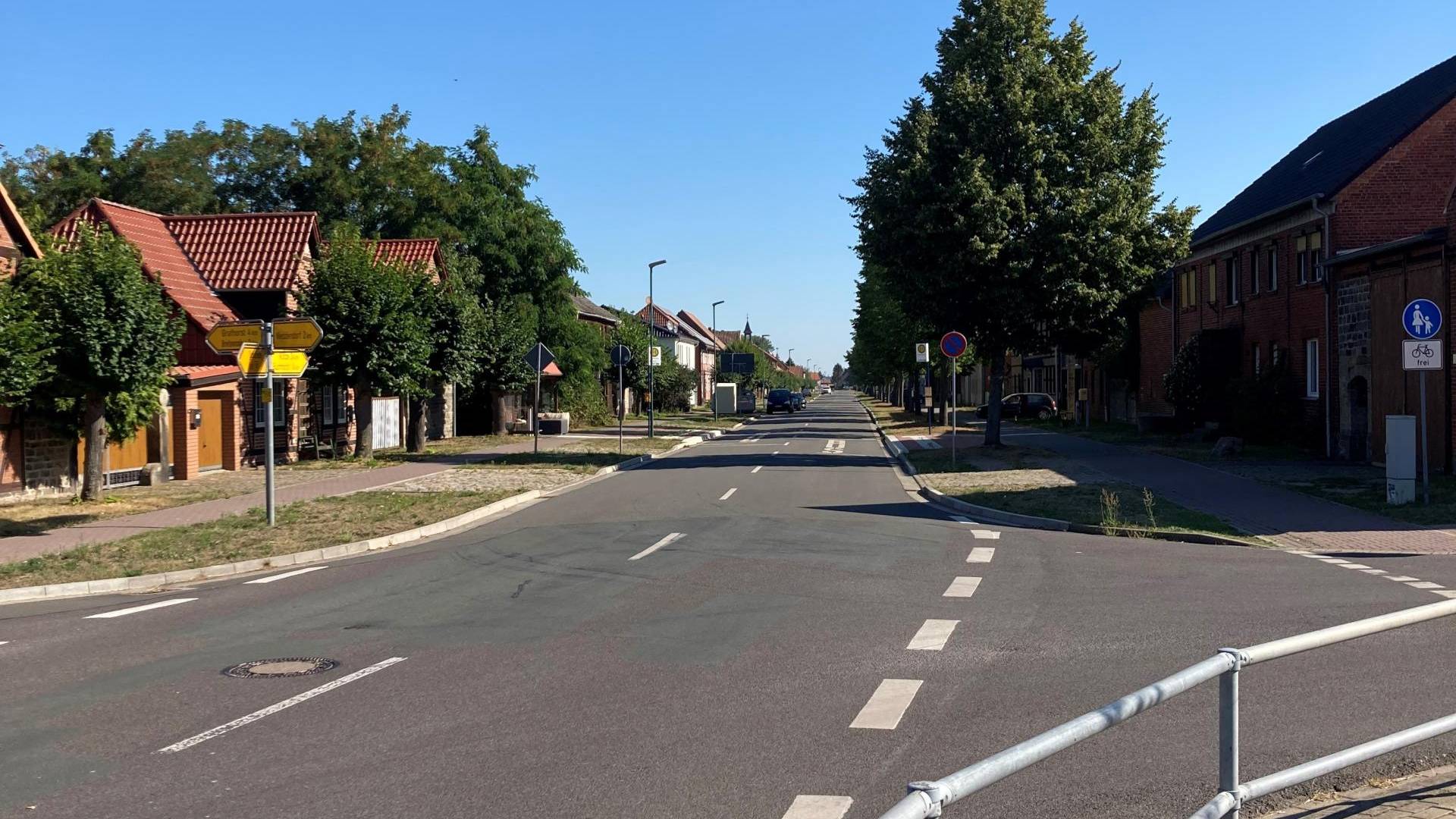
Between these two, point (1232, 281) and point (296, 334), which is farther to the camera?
point (1232, 281)

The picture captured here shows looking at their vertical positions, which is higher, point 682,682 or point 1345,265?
point 1345,265

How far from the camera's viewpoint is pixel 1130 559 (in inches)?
524

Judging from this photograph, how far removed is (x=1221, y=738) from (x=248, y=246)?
3447cm

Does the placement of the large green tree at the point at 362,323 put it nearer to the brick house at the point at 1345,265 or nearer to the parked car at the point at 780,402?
the brick house at the point at 1345,265

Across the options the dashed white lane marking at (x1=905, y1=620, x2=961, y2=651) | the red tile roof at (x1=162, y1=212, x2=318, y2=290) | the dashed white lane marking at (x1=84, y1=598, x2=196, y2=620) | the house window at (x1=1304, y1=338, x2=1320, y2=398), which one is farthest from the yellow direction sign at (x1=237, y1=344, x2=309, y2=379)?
the house window at (x1=1304, y1=338, x2=1320, y2=398)

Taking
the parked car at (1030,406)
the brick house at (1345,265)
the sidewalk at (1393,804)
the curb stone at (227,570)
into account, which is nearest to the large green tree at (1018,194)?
the brick house at (1345,265)

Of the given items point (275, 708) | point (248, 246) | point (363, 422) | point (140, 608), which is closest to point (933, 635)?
point (275, 708)

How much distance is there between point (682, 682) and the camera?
24.7 feet

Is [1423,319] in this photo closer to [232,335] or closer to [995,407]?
[232,335]

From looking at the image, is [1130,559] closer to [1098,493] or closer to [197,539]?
[1098,493]

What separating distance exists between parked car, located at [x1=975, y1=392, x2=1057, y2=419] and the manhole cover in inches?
2108

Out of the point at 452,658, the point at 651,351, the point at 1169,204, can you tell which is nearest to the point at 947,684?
the point at 452,658

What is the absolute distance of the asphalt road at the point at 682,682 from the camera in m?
5.53

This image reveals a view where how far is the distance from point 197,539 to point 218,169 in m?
43.4
